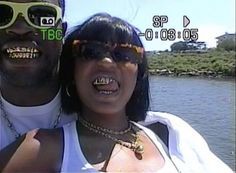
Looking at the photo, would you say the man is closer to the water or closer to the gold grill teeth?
the gold grill teeth

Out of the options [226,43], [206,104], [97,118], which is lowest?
[206,104]

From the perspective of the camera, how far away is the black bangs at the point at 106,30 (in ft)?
2.64

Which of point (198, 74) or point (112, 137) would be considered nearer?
point (112, 137)

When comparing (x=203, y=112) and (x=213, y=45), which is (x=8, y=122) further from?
(x=203, y=112)

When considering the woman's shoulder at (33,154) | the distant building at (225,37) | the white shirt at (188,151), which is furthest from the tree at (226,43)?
the woman's shoulder at (33,154)

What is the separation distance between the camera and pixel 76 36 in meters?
0.82

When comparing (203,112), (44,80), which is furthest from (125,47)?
(203,112)

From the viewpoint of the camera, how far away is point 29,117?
0.84m

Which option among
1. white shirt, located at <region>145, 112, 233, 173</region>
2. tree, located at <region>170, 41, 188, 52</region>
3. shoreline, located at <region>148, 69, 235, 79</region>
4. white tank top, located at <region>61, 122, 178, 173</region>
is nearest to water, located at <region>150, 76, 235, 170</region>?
shoreline, located at <region>148, 69, 235, 79</region>

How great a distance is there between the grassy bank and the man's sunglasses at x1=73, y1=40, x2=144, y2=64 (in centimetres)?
9

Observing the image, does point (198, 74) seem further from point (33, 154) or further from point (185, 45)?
point (33, 154)

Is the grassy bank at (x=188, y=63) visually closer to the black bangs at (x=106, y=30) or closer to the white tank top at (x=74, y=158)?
the black bangs at (x=106, y=30)

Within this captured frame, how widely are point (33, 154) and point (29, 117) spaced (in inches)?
4.2

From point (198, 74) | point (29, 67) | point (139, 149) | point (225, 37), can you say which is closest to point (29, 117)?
point (29, 67)
